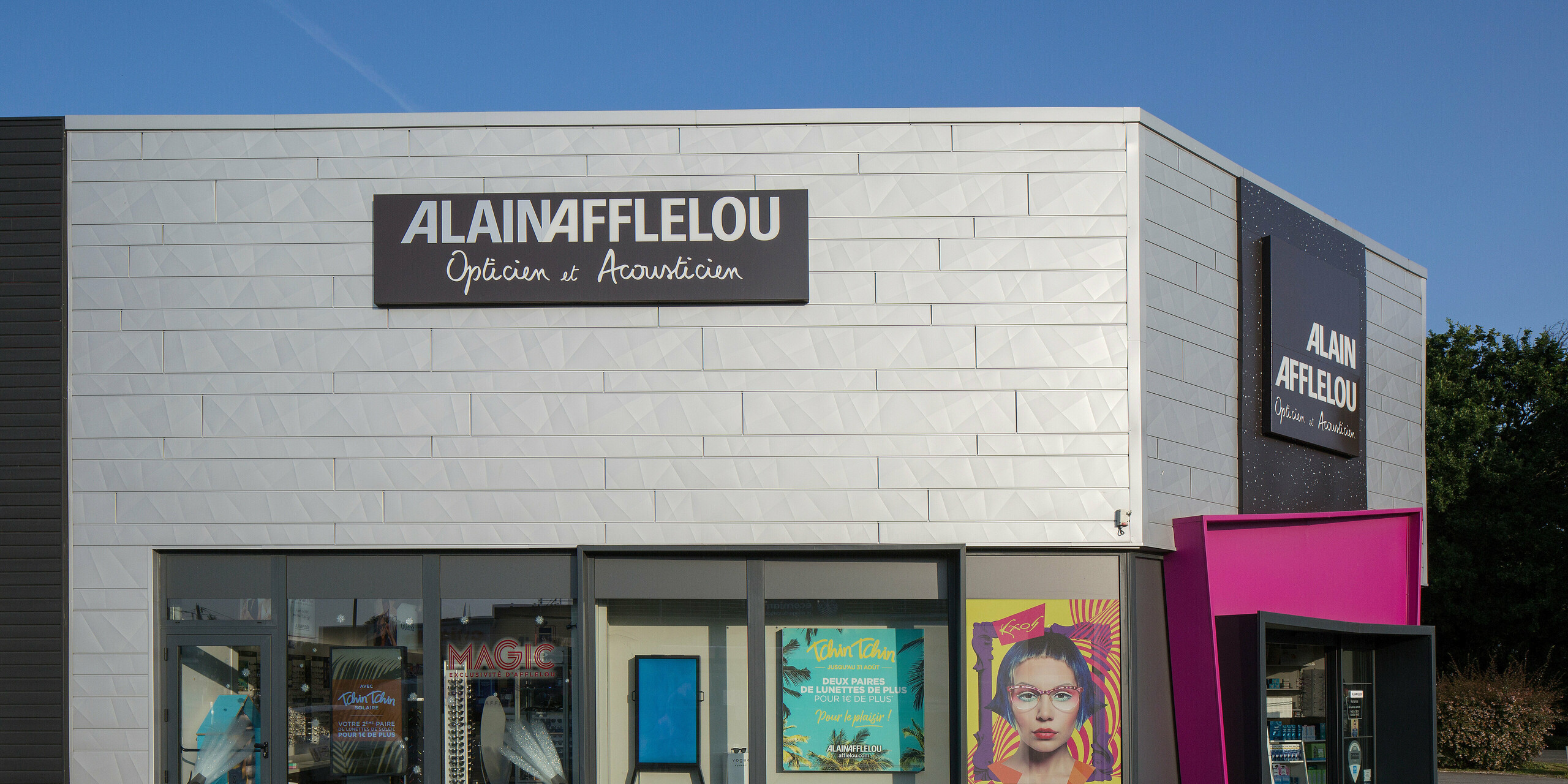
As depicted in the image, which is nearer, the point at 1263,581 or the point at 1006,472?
the point at 1006,472

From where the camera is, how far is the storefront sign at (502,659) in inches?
376

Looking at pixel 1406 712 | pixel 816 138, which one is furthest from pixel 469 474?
pixel 1406 712

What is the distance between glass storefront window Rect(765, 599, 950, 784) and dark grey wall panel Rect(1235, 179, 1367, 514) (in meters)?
3.67

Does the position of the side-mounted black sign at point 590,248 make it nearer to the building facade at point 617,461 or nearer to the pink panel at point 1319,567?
the building facade at point 617,461

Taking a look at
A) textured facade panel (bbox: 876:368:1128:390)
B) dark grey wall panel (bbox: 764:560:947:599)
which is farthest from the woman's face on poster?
textured facade panel (bbox: 876:368:1128:390)

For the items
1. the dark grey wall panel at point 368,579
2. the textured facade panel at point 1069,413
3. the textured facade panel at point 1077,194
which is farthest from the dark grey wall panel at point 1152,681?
the dark grey wall panel at point 368,579

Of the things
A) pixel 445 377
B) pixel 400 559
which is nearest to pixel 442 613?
pixel 400 559

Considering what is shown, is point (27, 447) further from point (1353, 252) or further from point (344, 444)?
point (1353, 252)

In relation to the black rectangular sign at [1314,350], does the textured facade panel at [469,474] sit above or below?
below

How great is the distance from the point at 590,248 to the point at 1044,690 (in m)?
5.57

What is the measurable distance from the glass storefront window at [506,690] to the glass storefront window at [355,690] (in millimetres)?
286

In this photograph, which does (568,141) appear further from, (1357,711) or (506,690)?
(1357,711)

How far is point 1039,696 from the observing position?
9344 millimetres

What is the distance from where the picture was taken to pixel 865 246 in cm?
963
